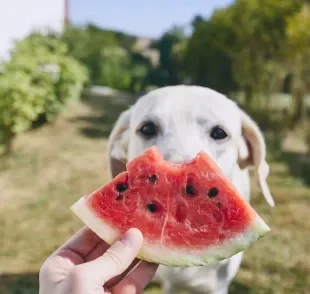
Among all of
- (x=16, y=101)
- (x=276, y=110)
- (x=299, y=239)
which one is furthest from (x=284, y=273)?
(x=276, y=110)

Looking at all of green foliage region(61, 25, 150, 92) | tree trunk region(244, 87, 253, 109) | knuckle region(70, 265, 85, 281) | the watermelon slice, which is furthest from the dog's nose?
green foliage region(61, 25, 150, 92)

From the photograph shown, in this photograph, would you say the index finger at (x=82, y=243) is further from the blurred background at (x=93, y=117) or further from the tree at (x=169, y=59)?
the tree at (x=169, y=59)

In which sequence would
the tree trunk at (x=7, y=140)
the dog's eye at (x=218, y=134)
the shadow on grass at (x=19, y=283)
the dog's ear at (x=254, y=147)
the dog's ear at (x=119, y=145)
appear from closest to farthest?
the dog's eye at (x=218, y=134) < the dog's ear at (x=254, y=147) < the dog's ear at (x=119, y=145) < the shadow on grass at (x=19, y=283) < the tree trunk at (x=7, y=140)

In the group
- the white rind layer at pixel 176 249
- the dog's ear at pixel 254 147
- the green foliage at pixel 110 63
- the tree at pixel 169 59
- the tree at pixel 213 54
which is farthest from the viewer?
the tree at pixel 169 59

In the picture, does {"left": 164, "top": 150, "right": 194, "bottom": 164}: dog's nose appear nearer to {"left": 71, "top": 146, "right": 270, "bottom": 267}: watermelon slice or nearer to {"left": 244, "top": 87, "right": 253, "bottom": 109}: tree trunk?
{"left": 71, "top": 146, "right": 270, "bottom": 267}: watermelon slice

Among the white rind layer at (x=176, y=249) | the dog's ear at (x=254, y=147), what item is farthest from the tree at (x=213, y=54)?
the white rind layer at (x=176, y=249)

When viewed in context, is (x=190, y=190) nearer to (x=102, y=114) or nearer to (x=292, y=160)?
(x=292, y=160)

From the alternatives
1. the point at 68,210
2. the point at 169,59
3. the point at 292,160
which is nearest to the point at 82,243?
the point at 68,210
